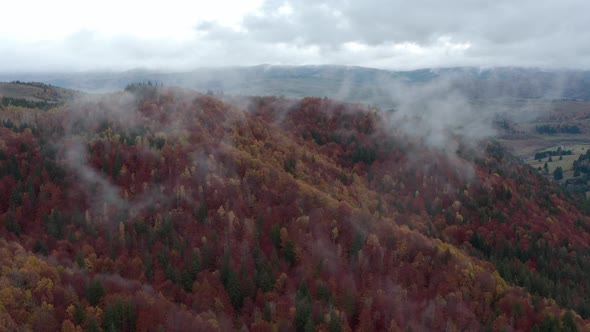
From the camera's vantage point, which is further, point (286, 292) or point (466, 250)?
point (466, 250)

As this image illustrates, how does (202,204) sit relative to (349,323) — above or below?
above

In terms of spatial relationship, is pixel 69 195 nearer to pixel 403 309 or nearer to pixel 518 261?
pixel 403 309

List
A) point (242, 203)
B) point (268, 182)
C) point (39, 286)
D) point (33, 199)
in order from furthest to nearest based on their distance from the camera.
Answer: point (268, 182)
point (242, 203)
point (33, 199)
point (39, 286)

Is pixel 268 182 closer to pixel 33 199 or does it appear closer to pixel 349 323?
pixel 349 323

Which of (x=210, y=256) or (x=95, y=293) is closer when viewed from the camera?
(x=95, y=293)

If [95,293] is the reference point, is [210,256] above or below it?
below

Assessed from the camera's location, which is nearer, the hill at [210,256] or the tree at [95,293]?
the tree at [95,293]

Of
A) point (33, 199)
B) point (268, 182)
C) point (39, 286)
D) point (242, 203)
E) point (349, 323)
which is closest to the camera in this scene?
point (39, 286)

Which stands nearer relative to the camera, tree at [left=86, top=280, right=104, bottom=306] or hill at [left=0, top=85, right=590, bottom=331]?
tree at [left=86, top=280, right=104, bottom=306]

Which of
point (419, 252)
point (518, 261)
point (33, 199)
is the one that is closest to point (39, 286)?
point (33, 199)

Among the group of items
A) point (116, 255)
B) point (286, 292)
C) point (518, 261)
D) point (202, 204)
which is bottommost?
point (518, 261)
